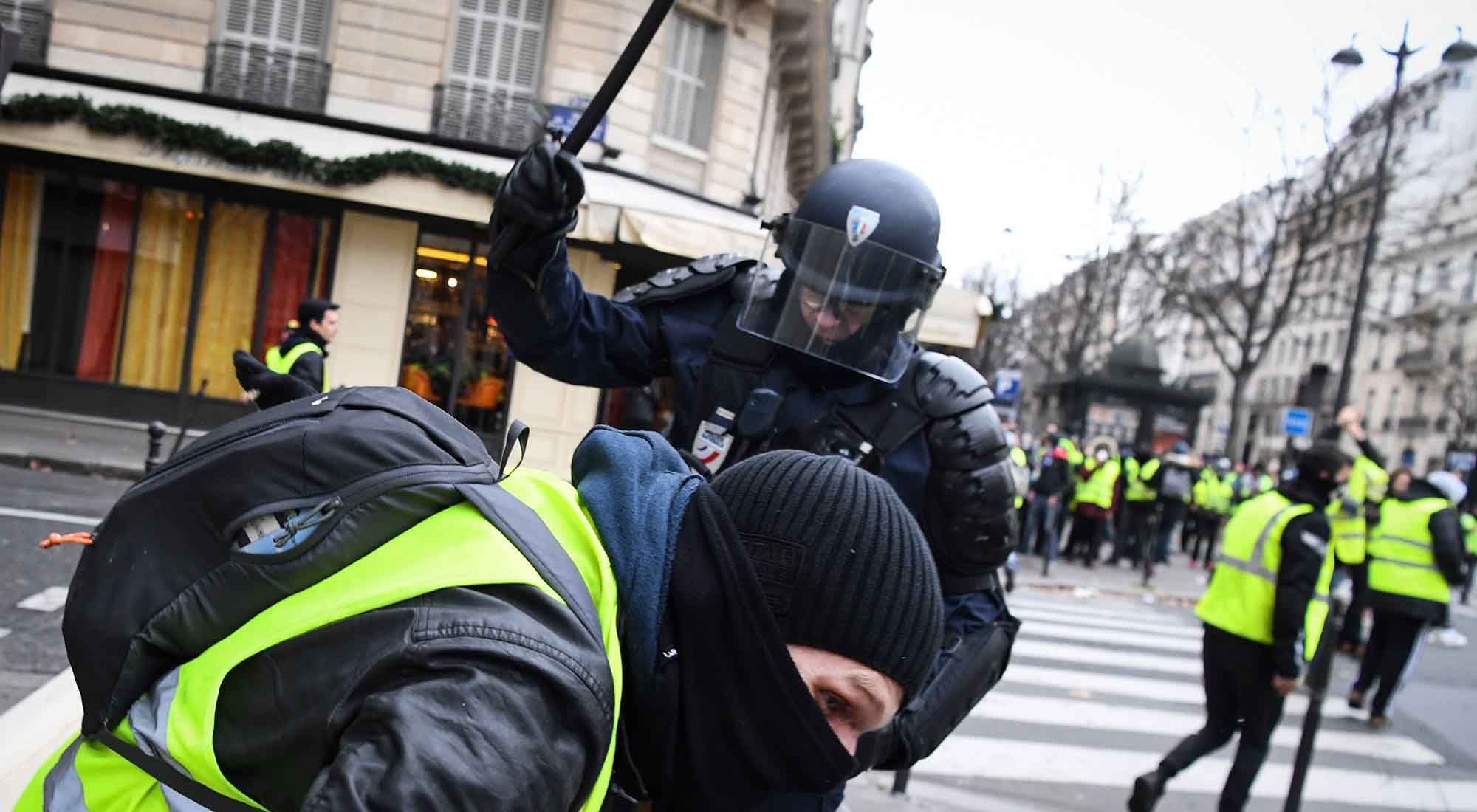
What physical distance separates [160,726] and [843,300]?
7.16ft

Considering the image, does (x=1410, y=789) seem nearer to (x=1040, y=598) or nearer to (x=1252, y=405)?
(x=1040, y=598)

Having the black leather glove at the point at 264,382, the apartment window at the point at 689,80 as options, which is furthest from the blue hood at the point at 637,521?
the apartment window at the point at 689,80

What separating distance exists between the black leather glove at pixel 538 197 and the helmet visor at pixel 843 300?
70 centimetres

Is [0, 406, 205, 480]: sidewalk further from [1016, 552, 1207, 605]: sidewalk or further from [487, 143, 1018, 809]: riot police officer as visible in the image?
[1016, 552, 1207, 605]: sidewalk

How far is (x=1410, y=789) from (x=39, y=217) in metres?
14.4

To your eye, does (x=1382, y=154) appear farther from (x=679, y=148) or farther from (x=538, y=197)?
(x=538, y=197)

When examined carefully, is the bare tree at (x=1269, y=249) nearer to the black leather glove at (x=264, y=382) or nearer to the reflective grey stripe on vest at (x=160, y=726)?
the black leather glove at (x=264, y=382)

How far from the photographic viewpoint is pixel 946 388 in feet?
9.39

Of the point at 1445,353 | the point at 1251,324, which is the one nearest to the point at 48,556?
the point at 1251,324

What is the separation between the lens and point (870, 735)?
62.1 inches

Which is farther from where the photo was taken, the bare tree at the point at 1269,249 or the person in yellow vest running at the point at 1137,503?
the bare tree at the point at 1269,249

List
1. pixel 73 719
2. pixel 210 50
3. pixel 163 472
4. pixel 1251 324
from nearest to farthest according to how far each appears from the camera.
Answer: pixel 163 472 < pixel 73 719 < pixel 210 50 < pixel 1251 324

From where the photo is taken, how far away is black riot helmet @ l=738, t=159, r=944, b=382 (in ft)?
9.71

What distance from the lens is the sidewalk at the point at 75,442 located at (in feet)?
34.5
